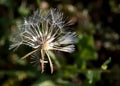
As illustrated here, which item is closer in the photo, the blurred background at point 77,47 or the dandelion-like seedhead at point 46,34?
the dandelion-like seedhead at point 46,34

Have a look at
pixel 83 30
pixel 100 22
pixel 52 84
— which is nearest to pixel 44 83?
pixel 52 84

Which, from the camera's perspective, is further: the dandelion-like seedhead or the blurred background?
the blurred background

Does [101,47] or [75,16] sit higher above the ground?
[75,16]

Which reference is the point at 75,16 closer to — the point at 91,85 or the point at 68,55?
the point at 68,55

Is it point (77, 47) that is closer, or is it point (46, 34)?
point (46, 34)
